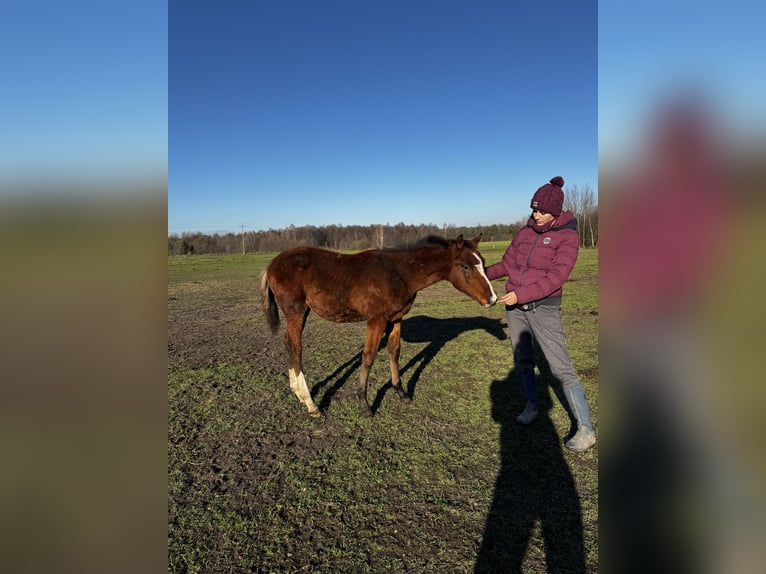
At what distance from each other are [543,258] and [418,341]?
525 cm

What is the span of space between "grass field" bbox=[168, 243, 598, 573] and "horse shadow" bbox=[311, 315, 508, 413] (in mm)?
52

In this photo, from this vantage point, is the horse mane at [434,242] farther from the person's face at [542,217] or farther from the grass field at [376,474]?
the grass field at [376,474]

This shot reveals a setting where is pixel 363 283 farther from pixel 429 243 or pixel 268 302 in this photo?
pixel 268 302

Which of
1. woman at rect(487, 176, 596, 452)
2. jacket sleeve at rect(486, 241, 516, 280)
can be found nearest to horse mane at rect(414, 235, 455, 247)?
jacket sleeve at rect(486, 241, 516, 280)

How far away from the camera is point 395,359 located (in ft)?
19.0

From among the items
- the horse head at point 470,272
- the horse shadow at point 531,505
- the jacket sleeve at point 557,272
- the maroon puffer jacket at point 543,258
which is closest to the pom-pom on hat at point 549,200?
the maroon puffer jacket at point 543,258

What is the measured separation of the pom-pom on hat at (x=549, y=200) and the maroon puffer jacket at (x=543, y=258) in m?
0.11

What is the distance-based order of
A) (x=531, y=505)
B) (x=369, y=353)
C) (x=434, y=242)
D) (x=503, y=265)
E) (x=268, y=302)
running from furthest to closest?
(x=268, y=302) < (x=434, y=242) < (x=369, y=353) < (x=503, y=265) < (x=531, y=505)

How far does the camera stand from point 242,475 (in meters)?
3.90

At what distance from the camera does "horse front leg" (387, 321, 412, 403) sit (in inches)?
220

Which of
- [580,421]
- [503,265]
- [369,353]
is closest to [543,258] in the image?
[503,265]
